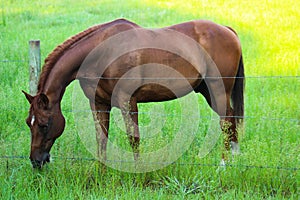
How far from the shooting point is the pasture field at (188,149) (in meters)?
4.40

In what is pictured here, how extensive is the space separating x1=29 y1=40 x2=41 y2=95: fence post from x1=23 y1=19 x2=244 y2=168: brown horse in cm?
22

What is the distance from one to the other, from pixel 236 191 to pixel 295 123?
2108 mm

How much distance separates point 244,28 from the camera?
10.9 m

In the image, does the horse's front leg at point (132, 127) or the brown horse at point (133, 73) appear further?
the horse's front leg at point (132, 127)

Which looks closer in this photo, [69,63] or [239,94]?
[69,63]

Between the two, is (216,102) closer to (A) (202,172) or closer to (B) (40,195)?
(A) (202,172)

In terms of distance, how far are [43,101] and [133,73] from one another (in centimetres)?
102

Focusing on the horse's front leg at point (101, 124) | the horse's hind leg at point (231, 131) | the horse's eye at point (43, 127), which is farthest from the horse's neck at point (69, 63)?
the horse's hind leg at point (231, 131)

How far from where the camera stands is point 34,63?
4977 mm

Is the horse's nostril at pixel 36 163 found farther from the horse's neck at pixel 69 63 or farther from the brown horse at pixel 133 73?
the horse's neck at pixel 69 63

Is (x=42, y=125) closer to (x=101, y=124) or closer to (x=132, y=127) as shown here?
(x=101, y=124)

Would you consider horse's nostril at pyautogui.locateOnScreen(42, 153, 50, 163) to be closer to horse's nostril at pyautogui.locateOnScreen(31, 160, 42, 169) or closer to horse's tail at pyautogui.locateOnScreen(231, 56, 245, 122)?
horse's nostril at pyautogui.locateOnScreen(31, 160, 42, 169)

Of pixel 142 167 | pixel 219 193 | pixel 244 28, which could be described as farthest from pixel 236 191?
pixel 244 28

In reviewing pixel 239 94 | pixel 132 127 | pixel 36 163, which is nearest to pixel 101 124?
pixel 132 127
